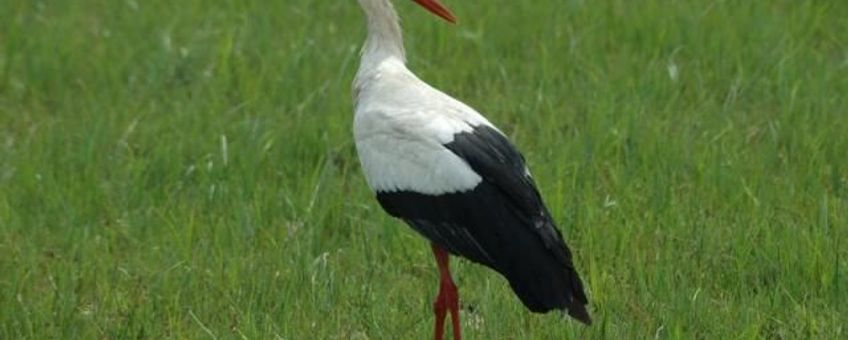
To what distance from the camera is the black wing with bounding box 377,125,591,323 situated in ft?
18.5

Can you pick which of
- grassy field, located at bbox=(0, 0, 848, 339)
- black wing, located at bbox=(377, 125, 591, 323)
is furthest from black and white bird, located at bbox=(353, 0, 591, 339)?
grassy field, located at bbox=(0, 0, 848, 339)

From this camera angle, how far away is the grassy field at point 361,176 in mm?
6449

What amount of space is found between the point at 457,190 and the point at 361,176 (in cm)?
214

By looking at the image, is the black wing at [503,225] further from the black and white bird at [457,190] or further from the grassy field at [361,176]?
the grassy field at [361,176]

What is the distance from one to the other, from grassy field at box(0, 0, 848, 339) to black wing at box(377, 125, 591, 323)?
1.39 feet

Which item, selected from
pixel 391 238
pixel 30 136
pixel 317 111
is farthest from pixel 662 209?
pixel 30 136

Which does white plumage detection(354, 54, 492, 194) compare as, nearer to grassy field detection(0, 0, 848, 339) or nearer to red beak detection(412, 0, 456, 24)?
red beak detection(412, 0, 456, 24)

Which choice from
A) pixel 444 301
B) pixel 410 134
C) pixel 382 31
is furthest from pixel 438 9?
pixel 444 301

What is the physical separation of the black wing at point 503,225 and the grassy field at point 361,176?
1.39 ft

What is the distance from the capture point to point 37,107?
8961mm

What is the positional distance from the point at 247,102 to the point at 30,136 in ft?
3.22

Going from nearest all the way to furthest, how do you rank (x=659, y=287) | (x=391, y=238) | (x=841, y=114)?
(x=659, y=287), (x=391, y=238), (x=841, y=114)

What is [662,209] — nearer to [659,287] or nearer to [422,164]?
[659,287]

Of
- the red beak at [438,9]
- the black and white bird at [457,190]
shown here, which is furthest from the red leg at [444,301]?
the red beak at [438,9]
